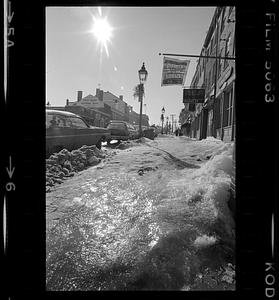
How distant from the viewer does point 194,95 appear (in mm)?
14469

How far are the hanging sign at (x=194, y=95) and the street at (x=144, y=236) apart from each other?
11.9 m

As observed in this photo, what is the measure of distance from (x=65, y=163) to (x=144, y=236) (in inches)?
128

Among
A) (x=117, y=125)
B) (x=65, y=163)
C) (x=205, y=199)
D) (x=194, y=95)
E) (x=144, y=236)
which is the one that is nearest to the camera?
(x=144, y=236)

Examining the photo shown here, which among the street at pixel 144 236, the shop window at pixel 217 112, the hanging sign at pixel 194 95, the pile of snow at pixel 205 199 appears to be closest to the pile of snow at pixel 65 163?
the street at pixel 144 236

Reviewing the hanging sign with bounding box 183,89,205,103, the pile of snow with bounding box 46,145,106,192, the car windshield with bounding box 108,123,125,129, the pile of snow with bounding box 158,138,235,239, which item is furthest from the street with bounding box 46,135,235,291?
the hanging sign with bounding box 183,89,205,103

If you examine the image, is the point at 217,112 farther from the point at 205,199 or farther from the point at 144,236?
the point at 144,236

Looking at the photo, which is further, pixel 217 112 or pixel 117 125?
pixel 117 125

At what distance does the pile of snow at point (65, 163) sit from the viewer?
3904mm

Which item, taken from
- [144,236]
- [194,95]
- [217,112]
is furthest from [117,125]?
[144,236]
